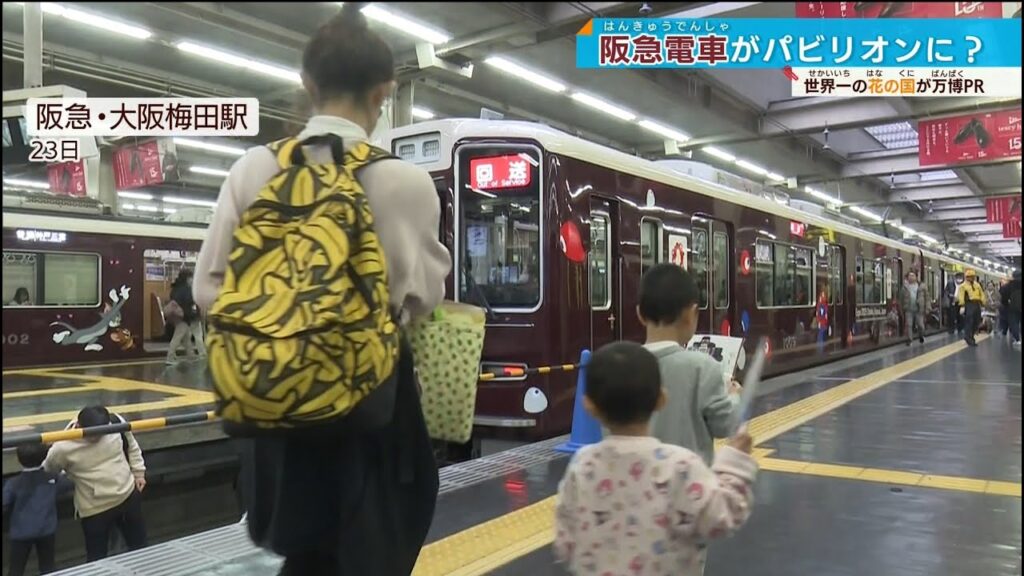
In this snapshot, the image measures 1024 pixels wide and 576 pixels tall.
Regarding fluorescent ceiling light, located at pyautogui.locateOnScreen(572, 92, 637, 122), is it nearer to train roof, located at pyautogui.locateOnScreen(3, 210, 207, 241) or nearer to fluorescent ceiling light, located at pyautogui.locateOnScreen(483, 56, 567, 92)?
fluorescent ceiling light, located at pyautogui.locateOnScreen(483, 56, 567, 92)

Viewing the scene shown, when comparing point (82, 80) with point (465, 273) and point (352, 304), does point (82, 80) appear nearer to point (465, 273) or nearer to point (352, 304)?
point (465, 273)

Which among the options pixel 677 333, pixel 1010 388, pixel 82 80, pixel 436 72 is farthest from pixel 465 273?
pixel 82 80

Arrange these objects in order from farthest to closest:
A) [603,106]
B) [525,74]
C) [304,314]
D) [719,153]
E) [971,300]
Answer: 1. [719,153]
2. [971,300]
3. [603,106]
4. [525,74]
5. [304,314]

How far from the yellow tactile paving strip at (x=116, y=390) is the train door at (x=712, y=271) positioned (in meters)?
5.02

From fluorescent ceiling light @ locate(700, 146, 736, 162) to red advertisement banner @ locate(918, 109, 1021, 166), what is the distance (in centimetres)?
579

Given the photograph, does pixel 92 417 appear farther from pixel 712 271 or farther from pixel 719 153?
pixel 719 153

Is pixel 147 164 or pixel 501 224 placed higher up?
pixel 147 164

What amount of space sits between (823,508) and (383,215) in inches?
155

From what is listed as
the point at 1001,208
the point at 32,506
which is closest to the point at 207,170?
the point at 32,506

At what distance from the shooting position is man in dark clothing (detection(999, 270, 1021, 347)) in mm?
15492

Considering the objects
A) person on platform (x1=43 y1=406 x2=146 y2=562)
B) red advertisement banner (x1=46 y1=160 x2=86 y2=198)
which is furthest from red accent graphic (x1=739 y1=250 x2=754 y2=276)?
red advertisement banner (x1=46 y1=160 x2=86 y2=198)

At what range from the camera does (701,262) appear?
869 cm

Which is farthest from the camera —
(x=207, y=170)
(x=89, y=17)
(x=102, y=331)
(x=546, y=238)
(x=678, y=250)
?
(x=207, y=170)

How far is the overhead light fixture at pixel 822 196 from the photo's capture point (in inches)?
1076
